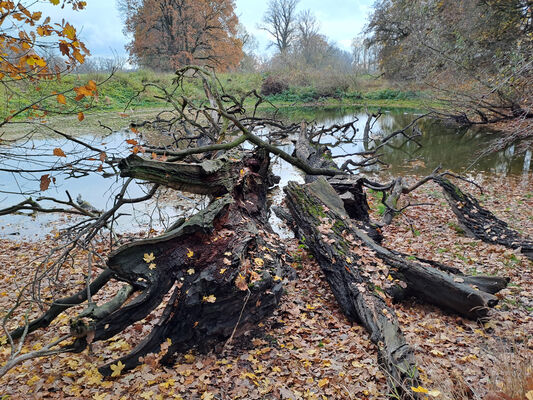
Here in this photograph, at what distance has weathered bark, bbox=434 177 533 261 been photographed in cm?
550

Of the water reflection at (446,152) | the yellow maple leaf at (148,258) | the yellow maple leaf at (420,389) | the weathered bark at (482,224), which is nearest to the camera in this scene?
the yellow maple leaf at (420,389)

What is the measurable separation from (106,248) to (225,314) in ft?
14.2

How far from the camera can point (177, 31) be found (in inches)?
1382

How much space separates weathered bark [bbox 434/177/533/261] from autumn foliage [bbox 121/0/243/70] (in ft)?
106

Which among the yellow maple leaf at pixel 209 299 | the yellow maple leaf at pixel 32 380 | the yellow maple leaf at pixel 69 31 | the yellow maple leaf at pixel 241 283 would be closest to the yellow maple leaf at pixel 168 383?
the yellow maple leaf at pixel 209 299

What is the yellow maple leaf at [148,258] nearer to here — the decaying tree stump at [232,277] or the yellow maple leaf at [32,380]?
the decaying tree stump at [232,277]

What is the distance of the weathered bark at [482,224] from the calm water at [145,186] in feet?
3.34

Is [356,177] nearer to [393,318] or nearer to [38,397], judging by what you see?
[393,318]

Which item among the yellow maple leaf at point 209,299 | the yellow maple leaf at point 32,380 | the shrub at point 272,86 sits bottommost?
the yellow maple leaf at point 32,380

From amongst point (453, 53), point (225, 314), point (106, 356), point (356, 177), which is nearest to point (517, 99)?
point (453, 53)

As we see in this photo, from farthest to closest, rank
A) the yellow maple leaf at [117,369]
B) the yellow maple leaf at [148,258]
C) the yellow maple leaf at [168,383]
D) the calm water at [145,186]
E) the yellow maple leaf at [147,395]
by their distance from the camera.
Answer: the calm water at [145,186], the yellow maple leaf at [148,258], the yellow maple leaf at [117,369], the yellow maple leaf at [168,383], the yellow maple leaf at [147,395]

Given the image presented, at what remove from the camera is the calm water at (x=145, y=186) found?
313 inches

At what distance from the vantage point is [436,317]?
4.17 metres

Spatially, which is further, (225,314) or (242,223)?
(242,223)
